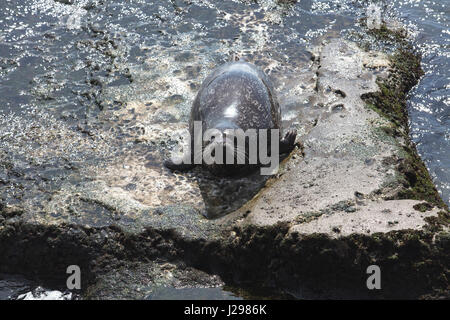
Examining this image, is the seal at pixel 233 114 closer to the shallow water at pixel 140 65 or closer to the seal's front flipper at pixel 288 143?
the seal's front flipper at pixel 288 143

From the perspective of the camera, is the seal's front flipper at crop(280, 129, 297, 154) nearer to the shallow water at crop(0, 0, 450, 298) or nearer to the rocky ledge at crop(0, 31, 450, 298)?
the rocky ledge at crop(0, 31, 450, 298)

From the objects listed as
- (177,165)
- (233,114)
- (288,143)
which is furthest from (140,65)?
(288,143)

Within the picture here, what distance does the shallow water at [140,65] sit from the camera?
6133mm

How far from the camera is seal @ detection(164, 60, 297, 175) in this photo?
5.65m

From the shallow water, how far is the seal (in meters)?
0.28

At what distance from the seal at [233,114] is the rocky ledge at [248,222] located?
0.17 m

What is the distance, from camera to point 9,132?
6.29 meters

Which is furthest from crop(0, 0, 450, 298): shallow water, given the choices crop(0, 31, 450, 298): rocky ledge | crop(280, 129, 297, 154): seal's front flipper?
crop(280, 129, 297, 154): seal's front flipper

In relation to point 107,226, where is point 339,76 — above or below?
above

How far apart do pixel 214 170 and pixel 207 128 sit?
0.51m

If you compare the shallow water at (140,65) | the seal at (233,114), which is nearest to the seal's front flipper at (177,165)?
the seal at (233,114)
